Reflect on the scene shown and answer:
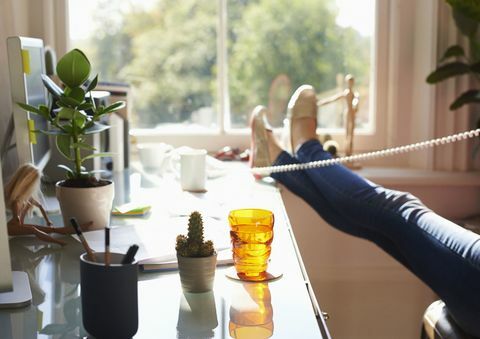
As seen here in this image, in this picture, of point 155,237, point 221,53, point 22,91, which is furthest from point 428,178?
point 22,91

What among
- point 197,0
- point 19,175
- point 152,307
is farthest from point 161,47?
point 152,307

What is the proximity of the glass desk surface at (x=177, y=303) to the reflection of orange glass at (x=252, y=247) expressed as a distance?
30 mm

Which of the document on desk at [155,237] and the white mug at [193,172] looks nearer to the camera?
the document on desk at [155,237]

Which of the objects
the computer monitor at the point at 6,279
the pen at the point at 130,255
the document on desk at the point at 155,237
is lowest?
the document on desk at the point at 155,237

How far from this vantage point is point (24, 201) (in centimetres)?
123

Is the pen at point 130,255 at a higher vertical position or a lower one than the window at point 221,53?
lower

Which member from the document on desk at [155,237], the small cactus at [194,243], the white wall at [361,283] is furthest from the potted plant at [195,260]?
the white wall at [361,283]

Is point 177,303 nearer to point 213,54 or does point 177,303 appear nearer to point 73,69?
Answer: point 73,69

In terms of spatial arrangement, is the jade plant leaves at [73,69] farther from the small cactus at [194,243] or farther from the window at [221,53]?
the window at [221,53]

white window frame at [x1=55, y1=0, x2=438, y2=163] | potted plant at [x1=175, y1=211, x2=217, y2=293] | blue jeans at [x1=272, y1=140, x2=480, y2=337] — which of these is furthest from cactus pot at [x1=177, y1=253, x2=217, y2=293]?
white window frame at [x1=55, y1=0, x2=438, y2=163]

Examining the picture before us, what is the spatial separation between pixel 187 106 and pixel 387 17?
77 centimetres

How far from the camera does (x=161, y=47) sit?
8.25 feet

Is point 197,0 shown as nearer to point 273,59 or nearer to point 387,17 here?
point 273,59

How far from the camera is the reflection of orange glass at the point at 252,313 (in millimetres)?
840
